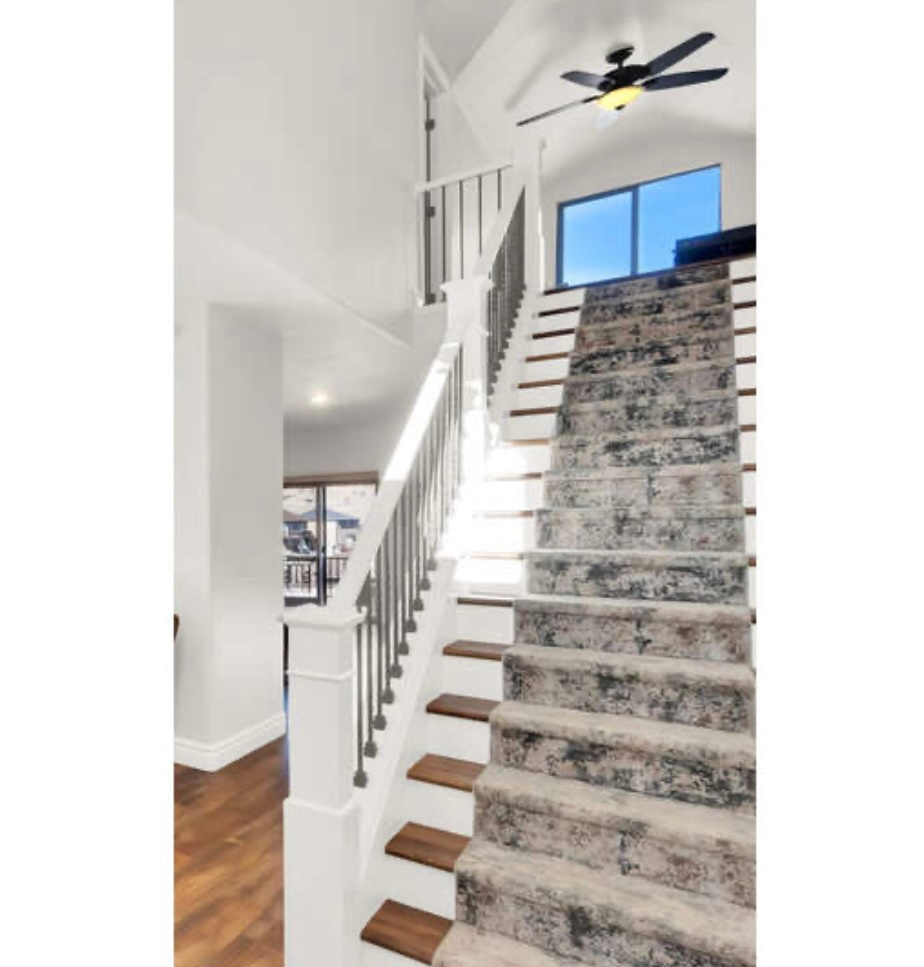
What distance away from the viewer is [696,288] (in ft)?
10.9

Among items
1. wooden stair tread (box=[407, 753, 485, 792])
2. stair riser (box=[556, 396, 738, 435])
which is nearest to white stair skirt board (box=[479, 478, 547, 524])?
stair riser (box=[556, 396, 738, 435])

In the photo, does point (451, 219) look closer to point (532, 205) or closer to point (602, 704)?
point (532, 205)

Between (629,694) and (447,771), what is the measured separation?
0.65m

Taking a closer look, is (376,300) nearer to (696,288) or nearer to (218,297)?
(218,297)

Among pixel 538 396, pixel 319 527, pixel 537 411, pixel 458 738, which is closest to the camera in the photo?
pixel 458 738

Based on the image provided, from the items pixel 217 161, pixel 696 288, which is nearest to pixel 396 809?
pixel 217 161

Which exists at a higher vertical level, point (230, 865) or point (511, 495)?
point (511, 495)

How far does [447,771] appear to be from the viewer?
1.83 metres

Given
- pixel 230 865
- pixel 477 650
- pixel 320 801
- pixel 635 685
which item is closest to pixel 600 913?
pixel 635 685

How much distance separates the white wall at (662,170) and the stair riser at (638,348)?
384 centimetres

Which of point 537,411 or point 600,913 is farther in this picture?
point 537,411

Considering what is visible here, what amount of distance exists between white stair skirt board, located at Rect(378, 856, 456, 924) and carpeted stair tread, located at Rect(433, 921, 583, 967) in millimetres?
89

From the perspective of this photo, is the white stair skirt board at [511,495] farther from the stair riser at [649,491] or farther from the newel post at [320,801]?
the newel post at [320,801]

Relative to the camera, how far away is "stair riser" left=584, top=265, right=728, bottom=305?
3438 mm
